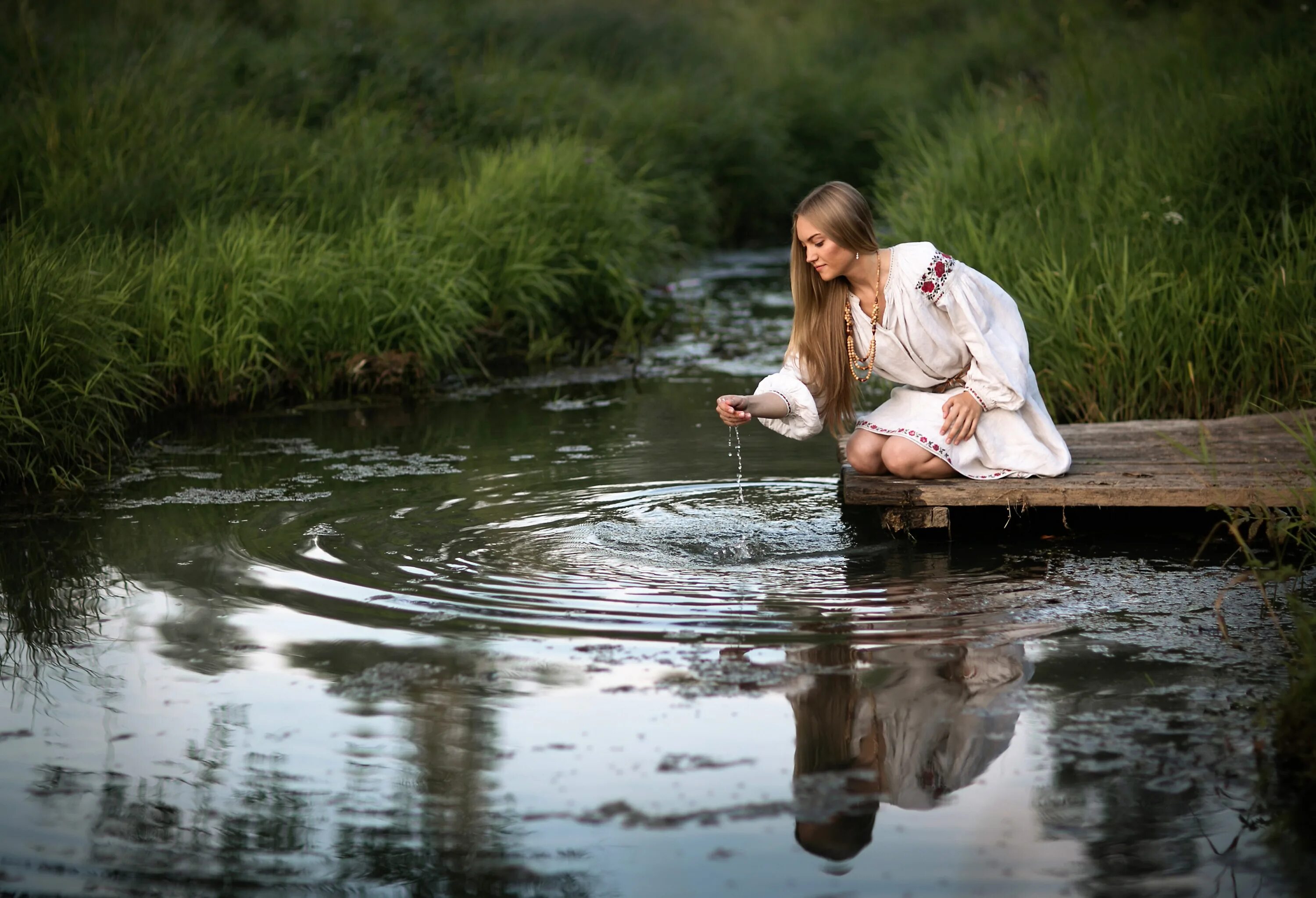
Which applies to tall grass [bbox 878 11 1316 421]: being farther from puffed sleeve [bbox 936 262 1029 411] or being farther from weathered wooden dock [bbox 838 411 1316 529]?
puffed sleeve [bbox 936 262 1029 411]

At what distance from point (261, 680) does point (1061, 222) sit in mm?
5031

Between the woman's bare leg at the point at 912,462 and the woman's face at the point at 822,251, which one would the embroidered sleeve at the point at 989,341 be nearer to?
the woman's bare leg at the point at 912,462

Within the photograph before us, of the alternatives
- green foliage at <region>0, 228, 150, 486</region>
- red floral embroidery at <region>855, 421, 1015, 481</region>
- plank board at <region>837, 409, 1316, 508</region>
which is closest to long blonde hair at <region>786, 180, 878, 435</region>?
red floral embroidery at <region>855, 421, 1015, 481</region>

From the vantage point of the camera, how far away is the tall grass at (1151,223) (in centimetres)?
594

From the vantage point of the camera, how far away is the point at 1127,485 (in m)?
4.58

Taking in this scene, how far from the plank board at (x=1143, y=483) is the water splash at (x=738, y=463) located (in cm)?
43

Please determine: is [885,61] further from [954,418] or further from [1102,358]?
[954,418]

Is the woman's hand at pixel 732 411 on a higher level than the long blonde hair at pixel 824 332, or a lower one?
lower

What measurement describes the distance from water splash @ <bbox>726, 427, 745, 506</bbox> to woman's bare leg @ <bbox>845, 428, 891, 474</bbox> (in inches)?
19.1

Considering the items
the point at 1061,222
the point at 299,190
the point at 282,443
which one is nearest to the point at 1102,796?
the point at 282,443

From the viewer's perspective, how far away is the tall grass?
5941 mm

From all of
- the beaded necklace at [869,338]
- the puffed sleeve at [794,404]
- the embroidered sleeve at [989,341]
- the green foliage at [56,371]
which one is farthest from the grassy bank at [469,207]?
the puffed sleeve at [794,404]

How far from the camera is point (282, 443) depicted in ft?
21.0

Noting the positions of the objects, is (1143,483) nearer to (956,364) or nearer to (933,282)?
(956,364)
